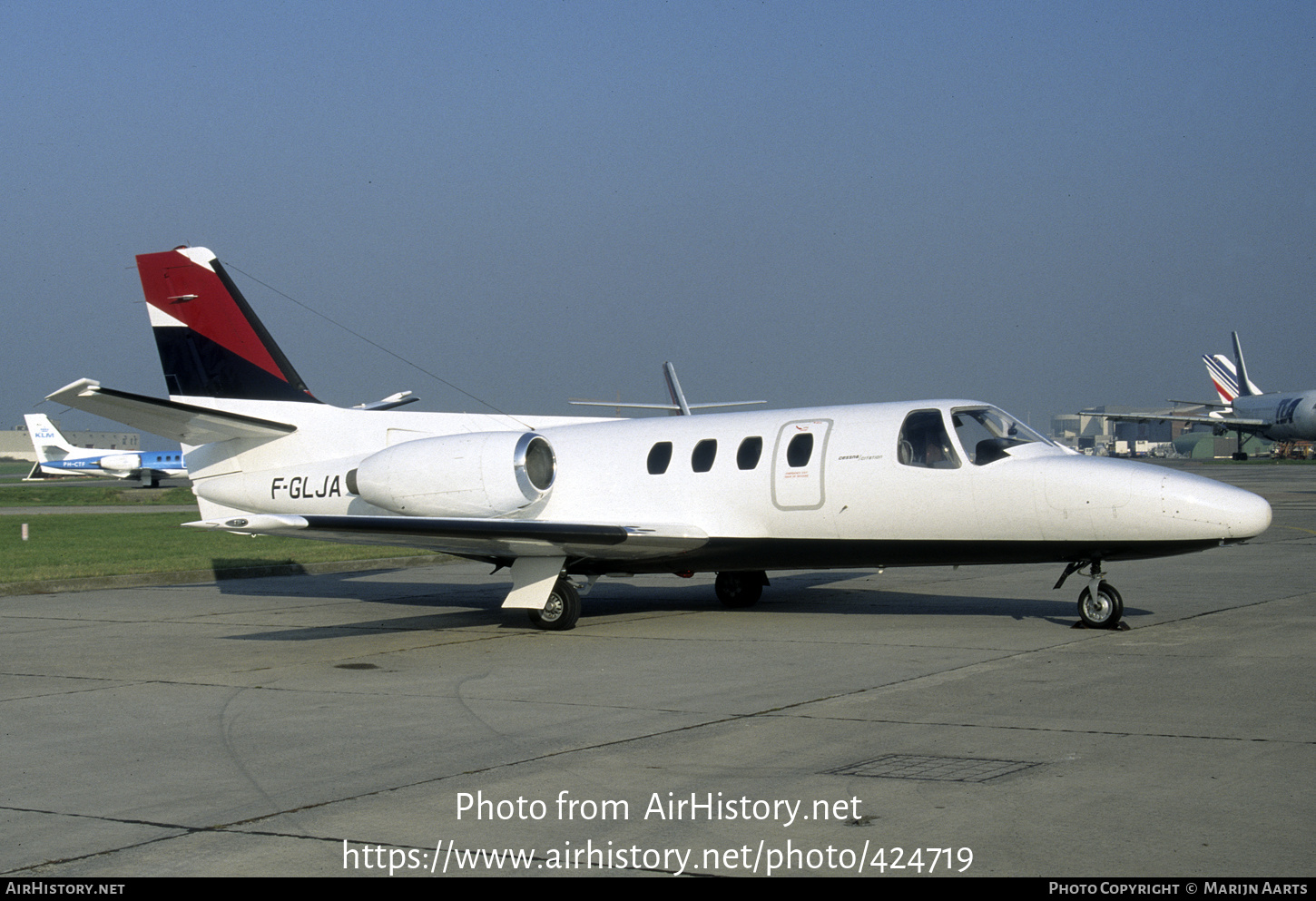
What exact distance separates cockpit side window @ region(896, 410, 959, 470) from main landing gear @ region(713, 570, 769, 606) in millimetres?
3488

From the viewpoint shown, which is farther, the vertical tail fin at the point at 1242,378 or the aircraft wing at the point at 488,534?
the vertical tail fin at the point at 1242,378

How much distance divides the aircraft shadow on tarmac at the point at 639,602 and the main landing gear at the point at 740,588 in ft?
0.52

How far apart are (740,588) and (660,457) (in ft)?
7.74

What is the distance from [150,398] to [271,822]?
31.3 feet

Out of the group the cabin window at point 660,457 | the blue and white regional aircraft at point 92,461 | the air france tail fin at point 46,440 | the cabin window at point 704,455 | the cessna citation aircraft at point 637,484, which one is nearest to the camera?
the cessna citation aircraft at point 637,484

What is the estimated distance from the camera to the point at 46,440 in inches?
3268

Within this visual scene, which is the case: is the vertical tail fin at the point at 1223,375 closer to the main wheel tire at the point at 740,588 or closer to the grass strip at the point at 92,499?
the grass strip at the point at 92,499

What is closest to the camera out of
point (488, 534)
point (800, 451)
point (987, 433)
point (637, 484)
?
point (488, 534)

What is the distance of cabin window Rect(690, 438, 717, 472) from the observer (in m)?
14.4

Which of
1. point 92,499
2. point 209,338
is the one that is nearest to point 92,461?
point 92,499

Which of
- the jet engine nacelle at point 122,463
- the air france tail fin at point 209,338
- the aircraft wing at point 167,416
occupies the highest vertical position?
the jet engine nacelle at point 122,463

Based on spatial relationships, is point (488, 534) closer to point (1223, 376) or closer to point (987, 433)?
point (987, 433)

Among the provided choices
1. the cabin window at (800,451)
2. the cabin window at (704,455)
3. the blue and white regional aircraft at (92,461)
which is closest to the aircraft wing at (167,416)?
the cabin window at (704,455)

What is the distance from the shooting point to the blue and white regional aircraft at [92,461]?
235 ft
